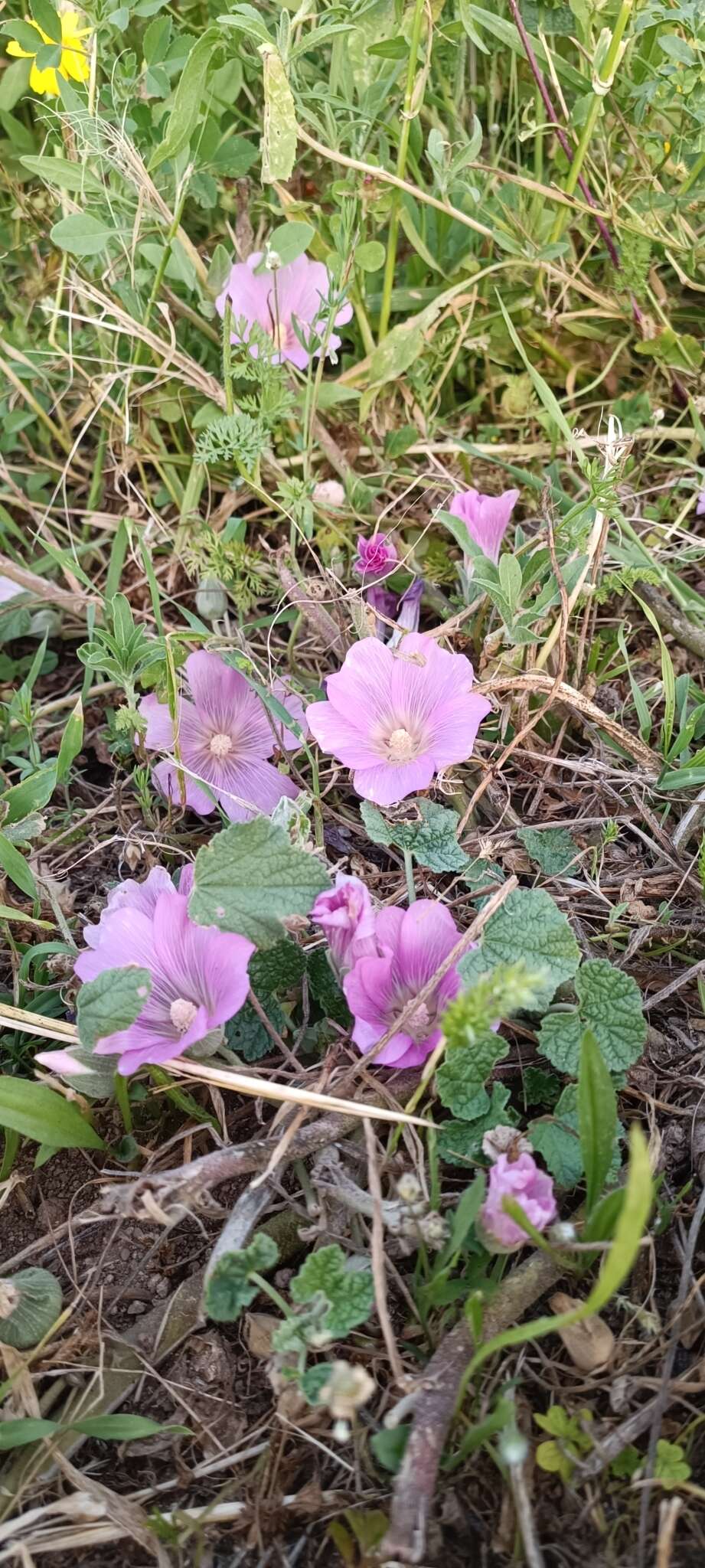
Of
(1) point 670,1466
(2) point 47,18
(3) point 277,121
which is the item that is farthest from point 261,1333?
(2) point 47,18

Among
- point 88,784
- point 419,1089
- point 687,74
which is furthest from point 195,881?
point 687,74

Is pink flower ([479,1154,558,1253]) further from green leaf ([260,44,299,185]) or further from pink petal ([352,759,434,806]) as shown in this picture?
green leaf ([260,44,299,185])

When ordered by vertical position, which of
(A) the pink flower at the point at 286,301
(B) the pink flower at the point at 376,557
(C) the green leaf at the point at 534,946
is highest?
(A) the pink flower at the point at 286,301

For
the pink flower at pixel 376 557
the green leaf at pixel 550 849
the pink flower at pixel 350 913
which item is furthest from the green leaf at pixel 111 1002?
the pink flower at pixel 376 557

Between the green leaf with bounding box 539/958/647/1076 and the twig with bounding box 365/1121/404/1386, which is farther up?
the green leaf with bounding box 539/958/647/1076

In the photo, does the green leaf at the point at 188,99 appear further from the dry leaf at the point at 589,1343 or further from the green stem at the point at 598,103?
the dry leaf at the point at 589,1343

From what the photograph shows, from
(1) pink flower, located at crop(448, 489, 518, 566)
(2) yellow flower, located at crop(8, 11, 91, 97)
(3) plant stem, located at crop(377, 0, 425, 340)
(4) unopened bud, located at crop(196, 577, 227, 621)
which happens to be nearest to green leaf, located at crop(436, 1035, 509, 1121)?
(1) pink flower, located at crop(448, 489, 518, 566)
